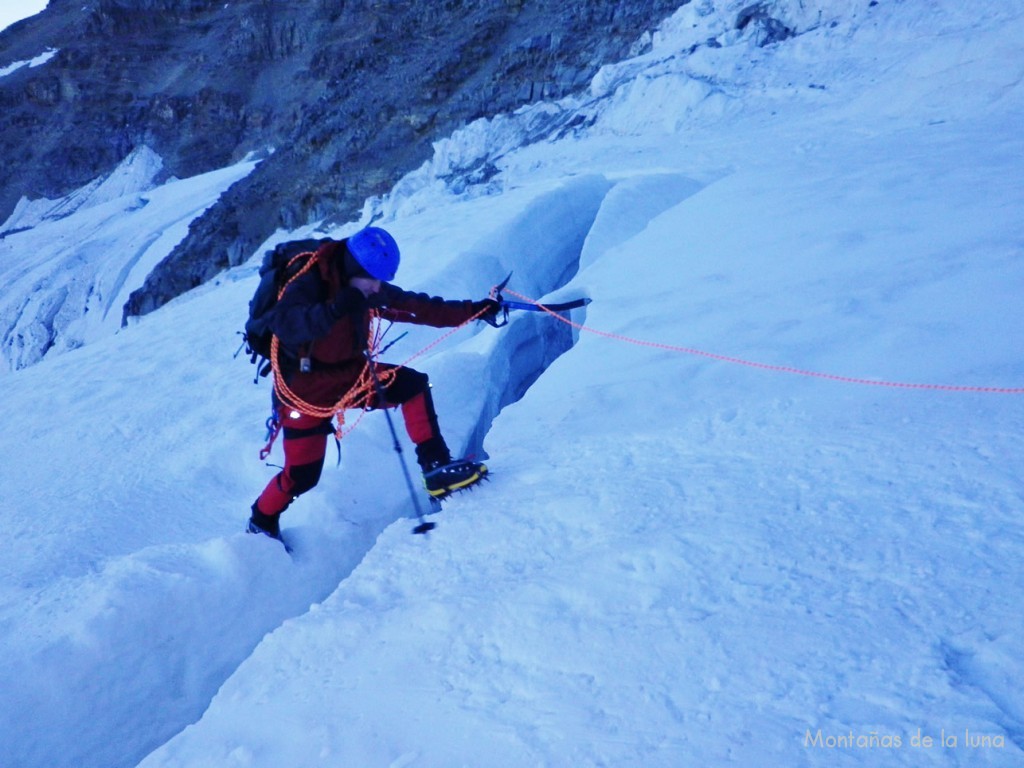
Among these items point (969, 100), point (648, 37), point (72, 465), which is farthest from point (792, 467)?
point (648, 37)

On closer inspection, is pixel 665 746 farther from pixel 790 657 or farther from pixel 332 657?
pixel 332 657

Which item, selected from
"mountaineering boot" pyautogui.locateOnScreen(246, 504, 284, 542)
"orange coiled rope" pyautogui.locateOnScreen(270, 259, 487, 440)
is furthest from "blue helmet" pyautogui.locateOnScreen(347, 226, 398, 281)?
"mountaineering boot" pyautogui.locateOnScreen(246, 504, 284, 542)

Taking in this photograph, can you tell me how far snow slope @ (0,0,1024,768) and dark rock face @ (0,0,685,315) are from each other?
1064 centimetres

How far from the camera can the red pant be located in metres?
3.02

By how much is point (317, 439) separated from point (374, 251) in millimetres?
867

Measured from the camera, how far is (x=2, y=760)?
2.21m

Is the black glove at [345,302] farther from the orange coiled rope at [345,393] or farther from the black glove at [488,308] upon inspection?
the black glove at [488,308]

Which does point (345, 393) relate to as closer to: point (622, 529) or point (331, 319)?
point (331, 319)

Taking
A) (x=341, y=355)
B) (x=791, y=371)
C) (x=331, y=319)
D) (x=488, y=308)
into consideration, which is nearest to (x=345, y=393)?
(x=341, y=355)

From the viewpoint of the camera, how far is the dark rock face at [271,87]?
16344 millimetres

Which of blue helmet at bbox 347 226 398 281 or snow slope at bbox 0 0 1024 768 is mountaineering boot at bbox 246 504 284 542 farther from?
blue helmet at bbox 347 226 398 281

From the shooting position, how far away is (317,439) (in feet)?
10.0

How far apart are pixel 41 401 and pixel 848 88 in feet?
29.2

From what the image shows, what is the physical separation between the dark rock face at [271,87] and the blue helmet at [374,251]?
12.5 m
